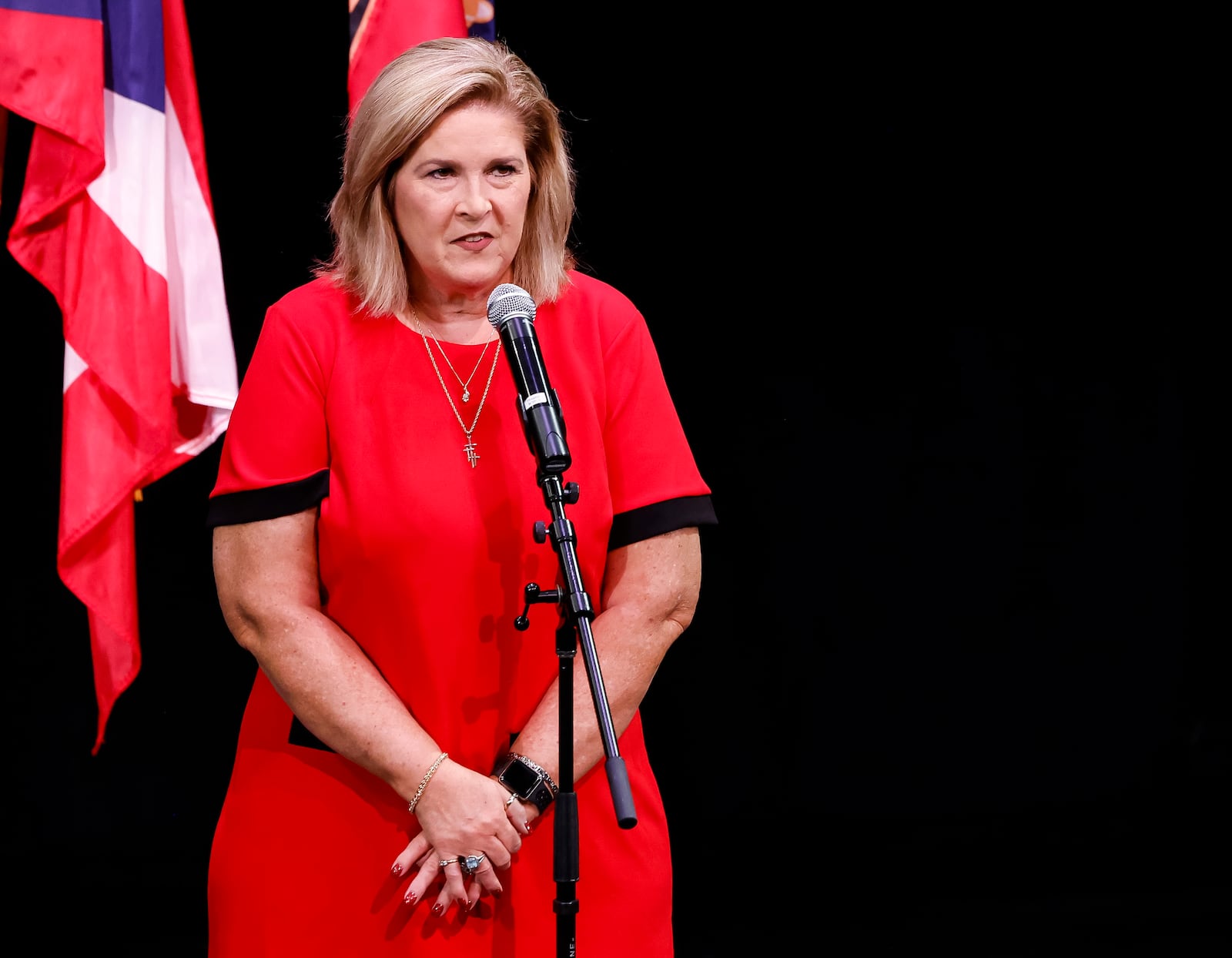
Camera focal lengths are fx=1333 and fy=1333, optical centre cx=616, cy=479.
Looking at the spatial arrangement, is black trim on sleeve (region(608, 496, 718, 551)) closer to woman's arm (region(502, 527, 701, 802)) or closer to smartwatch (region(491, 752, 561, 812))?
woman's arm (region(502, 527, 701, 802))

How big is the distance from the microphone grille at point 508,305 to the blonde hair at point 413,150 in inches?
9.5

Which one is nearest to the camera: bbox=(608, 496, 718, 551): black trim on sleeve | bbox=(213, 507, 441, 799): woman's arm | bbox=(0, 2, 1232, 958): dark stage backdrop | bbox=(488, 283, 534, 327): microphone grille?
bbox=(488, 283, 534, 327): microphone grille

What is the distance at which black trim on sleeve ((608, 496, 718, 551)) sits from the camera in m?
1.68

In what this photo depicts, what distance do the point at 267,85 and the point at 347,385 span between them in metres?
1.57

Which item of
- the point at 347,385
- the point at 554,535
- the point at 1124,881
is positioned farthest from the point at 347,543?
the point at 1124,881

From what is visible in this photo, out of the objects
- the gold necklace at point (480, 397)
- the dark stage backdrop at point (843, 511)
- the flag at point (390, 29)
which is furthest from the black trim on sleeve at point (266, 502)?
the dark stage backdrop at point (843, 511)

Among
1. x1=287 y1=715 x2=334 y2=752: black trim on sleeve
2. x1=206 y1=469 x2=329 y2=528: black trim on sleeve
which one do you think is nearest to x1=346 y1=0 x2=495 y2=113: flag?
x1=206 y1=469 x2=329 y2=528: black trim on sleeve

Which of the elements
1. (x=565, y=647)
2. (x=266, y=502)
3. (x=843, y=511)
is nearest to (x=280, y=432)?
(x=266, y=502)

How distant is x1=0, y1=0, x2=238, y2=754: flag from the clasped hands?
1012 millimetres

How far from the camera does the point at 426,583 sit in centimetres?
160

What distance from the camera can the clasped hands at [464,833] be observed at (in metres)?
1.54

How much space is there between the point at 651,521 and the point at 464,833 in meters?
0.44

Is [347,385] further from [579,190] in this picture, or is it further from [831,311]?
[831,311]

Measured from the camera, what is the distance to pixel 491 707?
1628 millimetres
